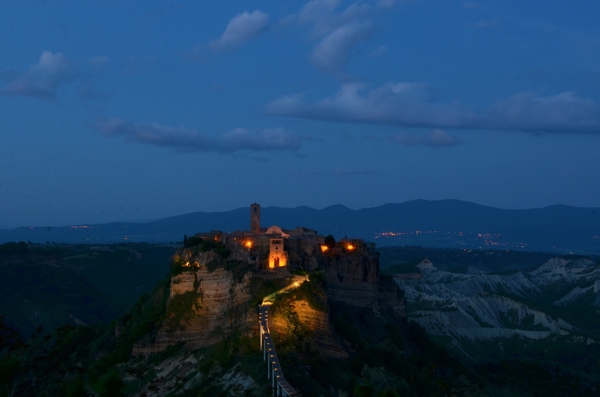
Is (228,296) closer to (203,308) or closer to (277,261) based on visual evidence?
(203,308)

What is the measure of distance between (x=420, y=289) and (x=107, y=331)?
5890cm

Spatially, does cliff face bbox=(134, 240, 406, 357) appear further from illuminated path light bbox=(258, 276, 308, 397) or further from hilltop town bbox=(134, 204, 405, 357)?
illuminated path light bbox=(258, 276, 308, 397)

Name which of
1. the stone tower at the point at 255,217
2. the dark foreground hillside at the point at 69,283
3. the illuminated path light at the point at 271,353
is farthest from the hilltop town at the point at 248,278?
the dark foreground hillside at the point at 69,283

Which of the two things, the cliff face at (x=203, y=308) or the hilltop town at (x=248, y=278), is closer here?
the hilltop town at (x=248, y=278)

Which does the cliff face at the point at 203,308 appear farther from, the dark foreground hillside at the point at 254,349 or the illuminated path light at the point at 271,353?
the illuminated path light at the point at 271,353

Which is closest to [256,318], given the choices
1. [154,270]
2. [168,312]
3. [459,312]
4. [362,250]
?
[168,312]

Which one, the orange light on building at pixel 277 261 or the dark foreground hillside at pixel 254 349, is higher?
the orange light on building at pixel 277 261

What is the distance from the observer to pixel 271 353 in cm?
4522

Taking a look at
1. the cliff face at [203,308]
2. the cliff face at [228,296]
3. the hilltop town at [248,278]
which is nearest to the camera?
the cliff face at [228,296]

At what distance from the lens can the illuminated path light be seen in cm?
4100

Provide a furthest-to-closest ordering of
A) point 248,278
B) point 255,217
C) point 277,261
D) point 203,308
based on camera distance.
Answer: point 255,217 < point 277,261 < point 203,308 < point 248,278

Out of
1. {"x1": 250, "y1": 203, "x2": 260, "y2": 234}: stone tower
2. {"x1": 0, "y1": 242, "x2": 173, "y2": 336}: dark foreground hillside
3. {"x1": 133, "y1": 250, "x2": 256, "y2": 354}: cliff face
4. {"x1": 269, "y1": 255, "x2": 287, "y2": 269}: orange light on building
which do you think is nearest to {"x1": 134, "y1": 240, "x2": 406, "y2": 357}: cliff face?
{"x1": 133, "y1": 250, "x2": 256, "y2": 354}: cliff face

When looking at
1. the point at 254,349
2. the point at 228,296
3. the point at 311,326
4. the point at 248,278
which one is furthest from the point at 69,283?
the point at 254,349

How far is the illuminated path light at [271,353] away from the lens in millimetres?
41000
